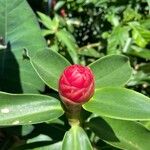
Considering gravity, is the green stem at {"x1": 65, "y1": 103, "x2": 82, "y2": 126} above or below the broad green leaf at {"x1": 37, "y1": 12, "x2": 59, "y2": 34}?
below

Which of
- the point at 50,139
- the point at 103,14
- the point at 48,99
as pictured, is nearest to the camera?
the point at 48,99

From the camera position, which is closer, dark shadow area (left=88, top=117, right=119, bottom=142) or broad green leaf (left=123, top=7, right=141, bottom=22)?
dark shadow area (left=88, top=117, right=119, bottom=142)

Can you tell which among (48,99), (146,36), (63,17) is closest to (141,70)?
(146,36)

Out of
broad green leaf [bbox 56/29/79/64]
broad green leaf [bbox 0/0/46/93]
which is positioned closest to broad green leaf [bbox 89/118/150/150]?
broad green leaf [bbox 0/0/46/93]

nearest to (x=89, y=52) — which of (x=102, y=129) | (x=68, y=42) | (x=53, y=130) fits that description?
(x=68, y=42)

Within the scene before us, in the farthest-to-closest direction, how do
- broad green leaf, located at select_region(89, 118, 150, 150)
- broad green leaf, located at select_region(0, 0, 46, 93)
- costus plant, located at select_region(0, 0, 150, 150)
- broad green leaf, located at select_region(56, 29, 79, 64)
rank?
broad green leaf, located at select_region(56, 29, 79, 64) < broad green leaf, located at select_region(0, 0, 46, 93) < broad green leaf, located at select_region(89, 118, 150, 150) < costus plant, located at select_region(0, 0, 150, 150)

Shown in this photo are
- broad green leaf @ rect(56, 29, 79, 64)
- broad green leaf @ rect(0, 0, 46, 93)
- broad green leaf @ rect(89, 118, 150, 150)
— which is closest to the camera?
broad green leaf @ rect(89, 118, 150, 150)

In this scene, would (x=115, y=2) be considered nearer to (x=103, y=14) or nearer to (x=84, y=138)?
(x=103, y=14)

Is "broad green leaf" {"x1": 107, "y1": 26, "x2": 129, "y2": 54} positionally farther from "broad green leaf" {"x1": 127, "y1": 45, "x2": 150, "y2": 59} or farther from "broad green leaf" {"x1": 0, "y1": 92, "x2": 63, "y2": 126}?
"broad green leaf" {"x1": 0, "y1": 92, "x2": 63, "y2": 126}
